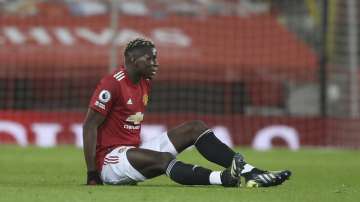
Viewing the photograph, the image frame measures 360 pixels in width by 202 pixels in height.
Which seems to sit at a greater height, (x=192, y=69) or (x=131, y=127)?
(x=131, y=127)

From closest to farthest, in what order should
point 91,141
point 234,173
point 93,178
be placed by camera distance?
point 234,173, point 91,141, point 93,178

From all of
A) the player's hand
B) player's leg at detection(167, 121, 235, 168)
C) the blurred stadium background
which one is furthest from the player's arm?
the blurred stadium background

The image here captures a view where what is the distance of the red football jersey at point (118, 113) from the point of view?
905cm

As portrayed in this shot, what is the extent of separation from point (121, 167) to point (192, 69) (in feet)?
35.1

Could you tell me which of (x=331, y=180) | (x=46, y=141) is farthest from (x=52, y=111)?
(x=331, y=180)

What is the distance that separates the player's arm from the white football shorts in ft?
0.35

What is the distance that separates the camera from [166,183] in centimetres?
990

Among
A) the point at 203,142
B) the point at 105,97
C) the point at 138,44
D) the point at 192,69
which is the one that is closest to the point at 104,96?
the point at 105,97

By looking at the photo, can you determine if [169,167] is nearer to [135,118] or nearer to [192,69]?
[135,118]

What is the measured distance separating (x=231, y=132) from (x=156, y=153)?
9217 millimetres

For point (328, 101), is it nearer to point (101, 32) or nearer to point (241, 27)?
point (241, 27)

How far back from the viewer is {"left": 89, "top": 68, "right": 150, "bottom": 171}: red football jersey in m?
9.05

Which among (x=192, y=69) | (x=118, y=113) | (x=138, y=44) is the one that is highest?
(x=138, y=44)

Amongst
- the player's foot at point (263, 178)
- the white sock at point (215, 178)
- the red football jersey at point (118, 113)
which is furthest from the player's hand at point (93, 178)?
the player's foot at point (263, 178)
